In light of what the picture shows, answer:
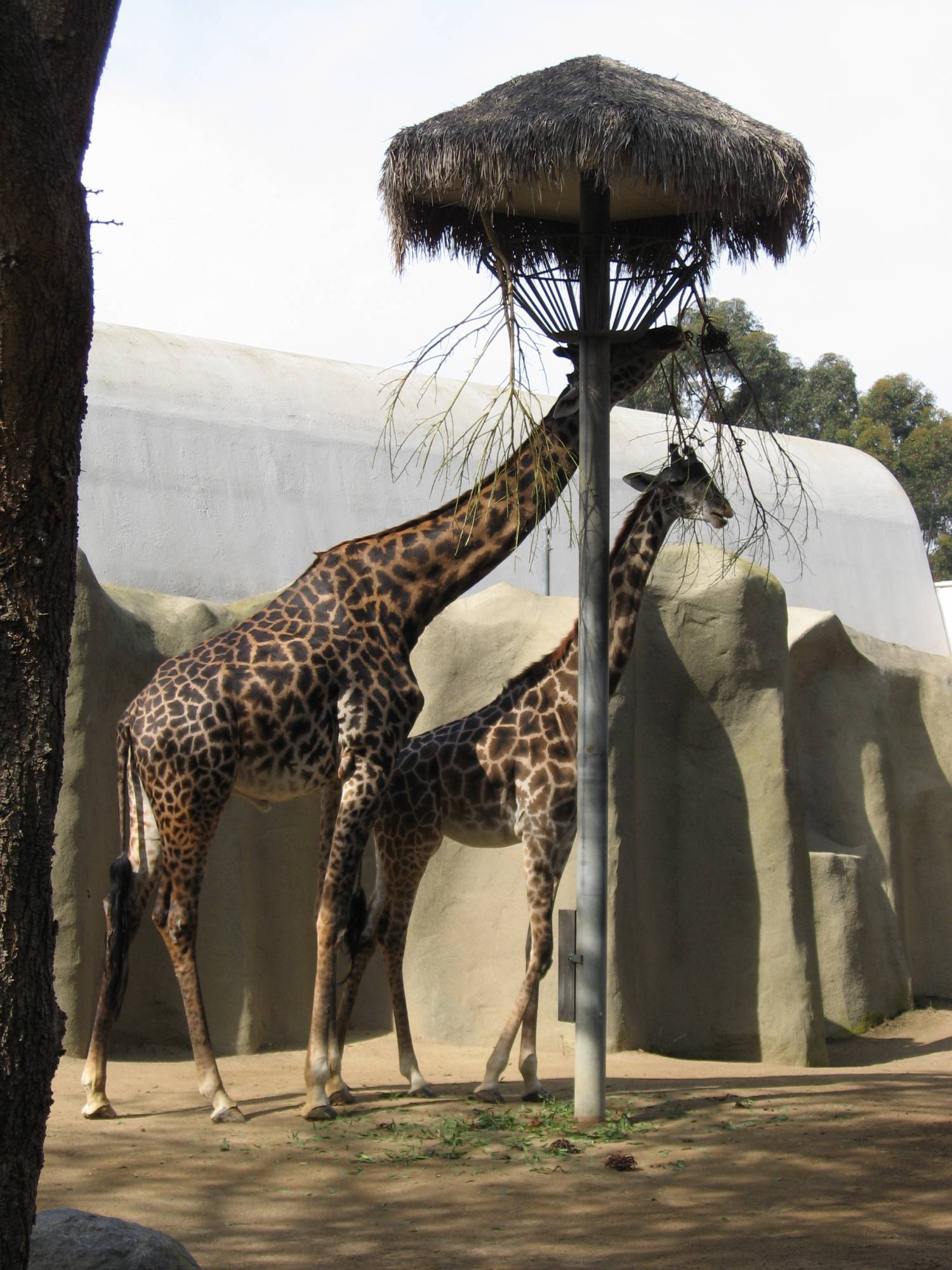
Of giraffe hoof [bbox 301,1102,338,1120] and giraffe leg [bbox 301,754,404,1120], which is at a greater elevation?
giraffe leg [bbox 301,754,404,1120]

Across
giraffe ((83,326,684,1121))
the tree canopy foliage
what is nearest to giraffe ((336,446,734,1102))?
giraffe ((83,326,684,1121))

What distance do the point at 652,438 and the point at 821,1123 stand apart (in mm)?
8768

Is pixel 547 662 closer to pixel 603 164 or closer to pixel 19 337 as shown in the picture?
pixel 603 164

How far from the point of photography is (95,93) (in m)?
3.50

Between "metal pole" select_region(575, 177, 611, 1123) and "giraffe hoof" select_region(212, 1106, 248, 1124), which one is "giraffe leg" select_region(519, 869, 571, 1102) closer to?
"metal pole" select_region(575, 177, 611, 1123)

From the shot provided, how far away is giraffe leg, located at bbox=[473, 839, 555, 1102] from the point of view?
688 cm

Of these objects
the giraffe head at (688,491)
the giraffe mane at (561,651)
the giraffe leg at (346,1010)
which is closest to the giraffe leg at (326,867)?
the giraffe leg at (346,1010)

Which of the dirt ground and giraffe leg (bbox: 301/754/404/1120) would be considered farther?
giraffe leg (bbox: 301/754/404/1120)

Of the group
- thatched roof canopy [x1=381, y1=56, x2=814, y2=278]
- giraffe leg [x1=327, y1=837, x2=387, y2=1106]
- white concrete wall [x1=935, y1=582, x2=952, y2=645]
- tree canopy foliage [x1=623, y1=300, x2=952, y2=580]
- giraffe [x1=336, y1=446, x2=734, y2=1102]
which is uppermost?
tree canopy foliage [x1=623, y1=300, x2=952, y2=580]

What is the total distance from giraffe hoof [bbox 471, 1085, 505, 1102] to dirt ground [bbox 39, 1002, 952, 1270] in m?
0.11

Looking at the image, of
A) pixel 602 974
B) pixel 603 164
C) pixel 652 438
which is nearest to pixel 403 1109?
pixel 602 974

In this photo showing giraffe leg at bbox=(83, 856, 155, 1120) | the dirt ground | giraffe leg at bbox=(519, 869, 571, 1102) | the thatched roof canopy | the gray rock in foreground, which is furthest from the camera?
giraffe leg at bbox=(519, 869, 571, 1102)

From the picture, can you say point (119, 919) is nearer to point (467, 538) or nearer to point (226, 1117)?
point (226, 1117)

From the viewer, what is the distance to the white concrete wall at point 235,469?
10.1 metres
